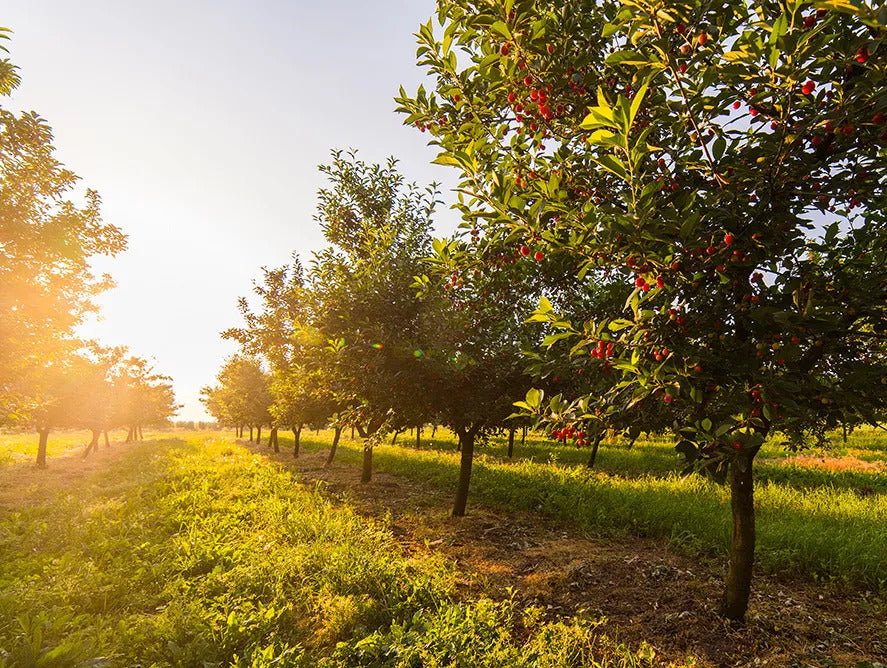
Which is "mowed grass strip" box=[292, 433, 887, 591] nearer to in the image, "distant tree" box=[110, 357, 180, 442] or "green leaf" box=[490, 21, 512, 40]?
"green leaf" box=[490, 21, 512, 40]

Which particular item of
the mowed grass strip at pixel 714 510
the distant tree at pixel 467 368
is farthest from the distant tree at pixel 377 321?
the mowed grass strip at pixel 714 510

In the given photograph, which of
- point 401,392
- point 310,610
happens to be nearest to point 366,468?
point 401,392

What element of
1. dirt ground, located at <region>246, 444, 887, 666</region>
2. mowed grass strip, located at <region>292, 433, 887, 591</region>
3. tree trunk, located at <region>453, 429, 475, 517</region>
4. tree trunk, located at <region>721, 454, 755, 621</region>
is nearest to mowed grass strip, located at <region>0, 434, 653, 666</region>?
dirt ground, located at <region>246, 444, 887, 666</region>

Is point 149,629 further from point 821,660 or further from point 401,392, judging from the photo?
point 821,660

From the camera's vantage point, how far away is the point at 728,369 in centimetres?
353

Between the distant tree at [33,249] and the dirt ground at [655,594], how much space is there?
10.4 meters

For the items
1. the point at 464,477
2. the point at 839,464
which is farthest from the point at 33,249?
the point at 839,464

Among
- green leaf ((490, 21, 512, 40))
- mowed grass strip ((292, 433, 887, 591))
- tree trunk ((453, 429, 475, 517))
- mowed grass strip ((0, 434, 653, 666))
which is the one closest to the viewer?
green leaf ((490, 21, 512, 40))

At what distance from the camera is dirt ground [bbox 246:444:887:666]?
15.5 feet

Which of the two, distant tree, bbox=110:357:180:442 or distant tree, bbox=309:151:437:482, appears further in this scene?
distant tree, bbox=110:357:180:442

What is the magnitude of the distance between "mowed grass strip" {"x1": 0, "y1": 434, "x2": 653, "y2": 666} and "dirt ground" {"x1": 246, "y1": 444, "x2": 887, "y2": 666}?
61cm

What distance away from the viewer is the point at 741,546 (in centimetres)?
488

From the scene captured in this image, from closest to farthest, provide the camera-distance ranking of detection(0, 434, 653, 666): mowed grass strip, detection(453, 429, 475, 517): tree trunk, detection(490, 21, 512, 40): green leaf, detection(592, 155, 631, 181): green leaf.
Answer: detection(592, 155, 631, 181): green leaf
detection(490, 21, 512, 40): green leaf
detection(0, 434, 653, 666): mowed grass strip
detection(453, 429, 475, 517): tree trunk

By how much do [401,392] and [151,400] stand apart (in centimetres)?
4852
